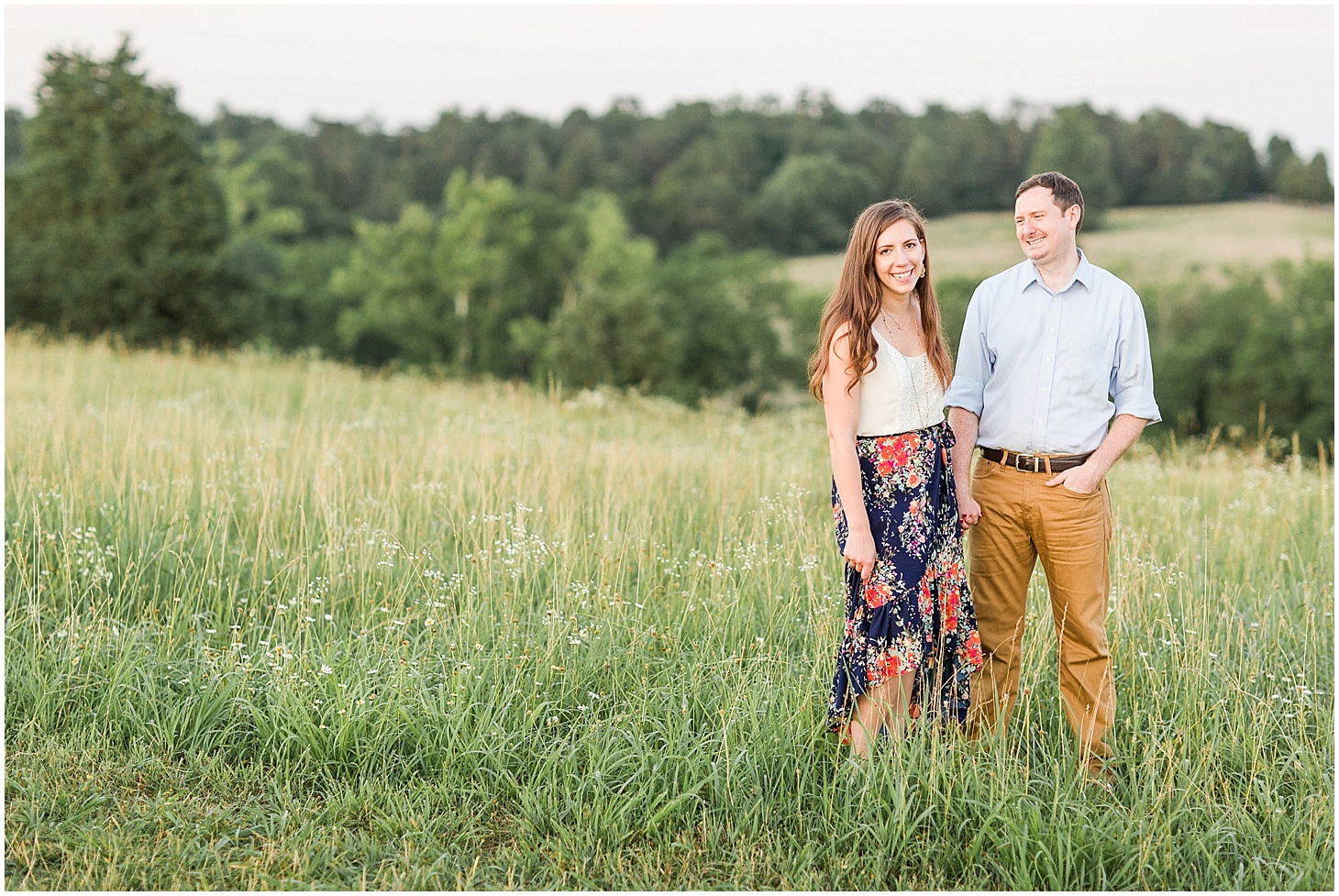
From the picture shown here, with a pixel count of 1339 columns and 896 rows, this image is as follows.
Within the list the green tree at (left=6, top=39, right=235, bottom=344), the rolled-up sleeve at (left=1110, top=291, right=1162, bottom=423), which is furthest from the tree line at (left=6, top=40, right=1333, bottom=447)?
the rolled-up sleeve at (left=1110, top=291, right=1162, bottom=423)

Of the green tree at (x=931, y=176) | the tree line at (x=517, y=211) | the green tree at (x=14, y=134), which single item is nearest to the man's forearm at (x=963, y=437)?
the tree line at (x=517, y=211)

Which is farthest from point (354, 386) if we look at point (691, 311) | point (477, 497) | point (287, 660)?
point (691, 311)

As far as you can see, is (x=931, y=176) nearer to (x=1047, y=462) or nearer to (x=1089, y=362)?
(x=1089, y=362)

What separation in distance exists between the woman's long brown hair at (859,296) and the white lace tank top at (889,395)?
5 cm

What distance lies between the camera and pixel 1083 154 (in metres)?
57.0

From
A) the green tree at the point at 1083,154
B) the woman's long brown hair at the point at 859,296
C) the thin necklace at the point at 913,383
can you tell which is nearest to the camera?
the woman's long brown hair at the point at 859,296

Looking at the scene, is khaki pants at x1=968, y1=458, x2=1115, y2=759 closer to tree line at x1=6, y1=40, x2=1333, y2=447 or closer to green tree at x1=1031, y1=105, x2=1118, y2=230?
tree line at x1=6, y1=40, x2=1333, y2=447

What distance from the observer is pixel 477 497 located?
5.91 m

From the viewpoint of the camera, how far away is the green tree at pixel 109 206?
24141mm

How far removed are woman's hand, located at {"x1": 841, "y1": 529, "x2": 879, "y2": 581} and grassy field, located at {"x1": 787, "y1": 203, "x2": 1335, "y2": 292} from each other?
4121cm

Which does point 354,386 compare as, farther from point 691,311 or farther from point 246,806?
point 691,311

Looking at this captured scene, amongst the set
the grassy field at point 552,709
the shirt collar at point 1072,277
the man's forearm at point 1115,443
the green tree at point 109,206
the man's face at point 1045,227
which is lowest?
the grassy field at point 552,709

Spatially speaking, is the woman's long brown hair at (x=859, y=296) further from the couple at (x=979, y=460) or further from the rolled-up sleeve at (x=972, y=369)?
the rolled-up sleeve at (x=972, y=369)

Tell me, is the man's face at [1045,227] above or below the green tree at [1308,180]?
below
